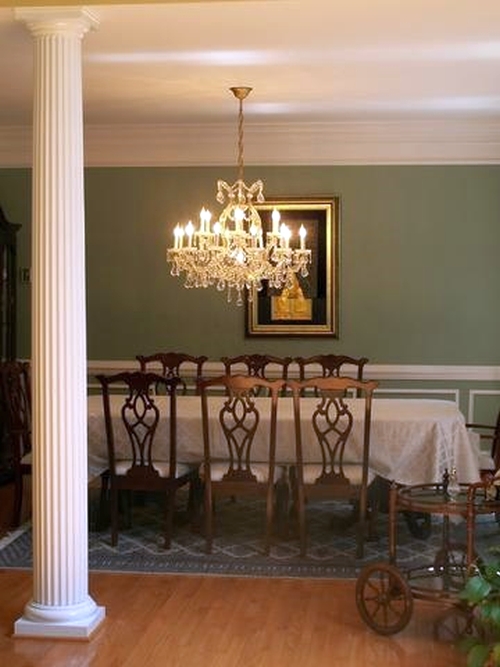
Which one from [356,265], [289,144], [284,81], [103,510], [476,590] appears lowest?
[103,510]

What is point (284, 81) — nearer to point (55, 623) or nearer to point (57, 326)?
point (57, 326)

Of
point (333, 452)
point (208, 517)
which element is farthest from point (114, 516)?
point (333, 452)

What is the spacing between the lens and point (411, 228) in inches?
306

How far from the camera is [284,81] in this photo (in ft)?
19.9

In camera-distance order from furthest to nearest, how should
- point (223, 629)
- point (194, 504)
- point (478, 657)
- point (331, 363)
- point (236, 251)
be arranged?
1. point (331, 363)
2. point (236, 251)
3. point (194, 504)
4. point (223, 629)
5. point (478, 657)

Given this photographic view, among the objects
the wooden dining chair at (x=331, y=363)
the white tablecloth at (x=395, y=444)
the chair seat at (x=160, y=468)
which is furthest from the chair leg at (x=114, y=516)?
the wooden dining chair at (x=331, y=363)

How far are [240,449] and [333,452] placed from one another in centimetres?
49

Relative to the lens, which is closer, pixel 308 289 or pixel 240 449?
pixel 240 449

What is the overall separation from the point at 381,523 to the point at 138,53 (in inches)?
118

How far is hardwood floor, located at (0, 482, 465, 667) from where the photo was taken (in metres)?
4.09

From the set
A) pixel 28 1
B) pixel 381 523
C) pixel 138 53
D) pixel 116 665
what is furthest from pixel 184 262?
pixel 116 665

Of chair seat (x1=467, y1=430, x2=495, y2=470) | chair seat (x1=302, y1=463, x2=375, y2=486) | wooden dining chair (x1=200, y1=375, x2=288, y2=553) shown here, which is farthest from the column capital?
chair seat (x1=467, y1=430, x2=495, y2=470)

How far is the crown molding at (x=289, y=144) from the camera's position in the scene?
765 cm

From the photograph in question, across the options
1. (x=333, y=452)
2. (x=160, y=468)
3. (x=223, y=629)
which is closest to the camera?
(x=223, y=629)
